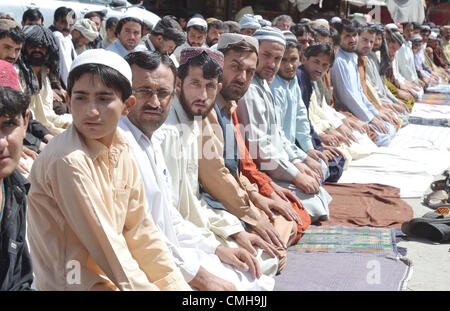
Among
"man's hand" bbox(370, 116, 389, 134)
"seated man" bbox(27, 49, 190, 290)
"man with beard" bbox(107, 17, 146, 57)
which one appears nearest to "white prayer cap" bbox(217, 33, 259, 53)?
"seated man" bbox(27, 49, 190, 290)

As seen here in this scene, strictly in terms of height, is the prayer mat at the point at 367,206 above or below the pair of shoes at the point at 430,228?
below

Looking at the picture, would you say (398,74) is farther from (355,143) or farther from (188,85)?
(188,85)

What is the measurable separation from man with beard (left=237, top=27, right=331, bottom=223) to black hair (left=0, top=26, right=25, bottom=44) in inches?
67.1

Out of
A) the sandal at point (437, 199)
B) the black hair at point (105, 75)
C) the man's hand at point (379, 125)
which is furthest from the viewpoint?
the man's hand at point (379, 125)

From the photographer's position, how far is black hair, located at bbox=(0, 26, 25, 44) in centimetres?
449

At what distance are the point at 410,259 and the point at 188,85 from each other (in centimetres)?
188

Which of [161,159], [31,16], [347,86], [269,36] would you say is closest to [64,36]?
[31,16]

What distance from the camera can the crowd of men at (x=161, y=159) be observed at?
78.6 inches

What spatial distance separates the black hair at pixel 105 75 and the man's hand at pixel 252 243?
1383 millimetres

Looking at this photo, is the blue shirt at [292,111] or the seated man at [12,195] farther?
the blue shirt at [292,111]

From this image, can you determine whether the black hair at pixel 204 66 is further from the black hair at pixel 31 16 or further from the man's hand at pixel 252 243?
the black hair at pixel 31 16

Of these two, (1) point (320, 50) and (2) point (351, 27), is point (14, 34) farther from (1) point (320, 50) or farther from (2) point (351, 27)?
(2) point (351, 27)

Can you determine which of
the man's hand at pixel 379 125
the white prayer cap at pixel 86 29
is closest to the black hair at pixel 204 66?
the white prayer cap at pixel 86 29

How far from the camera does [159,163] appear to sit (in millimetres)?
2719
